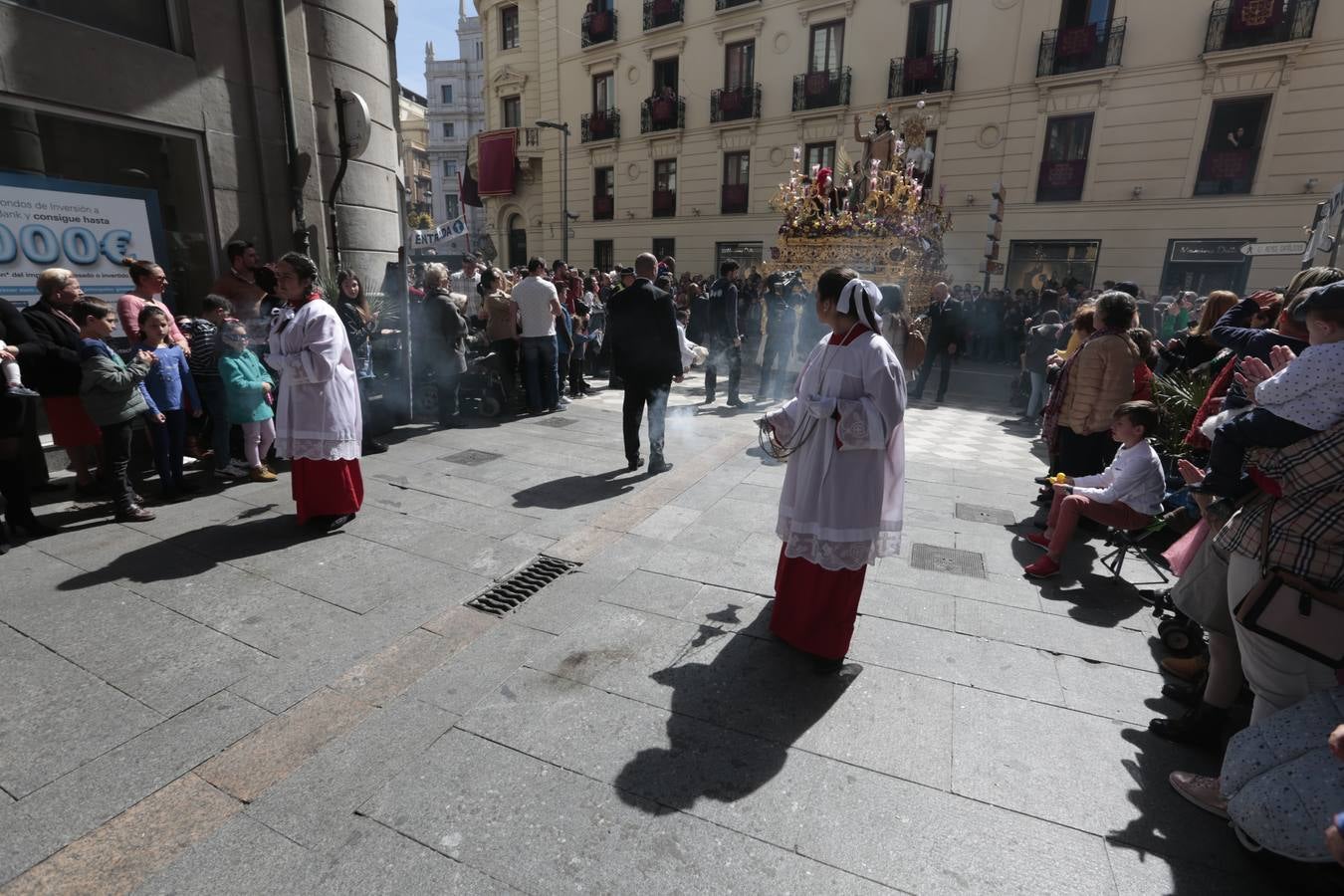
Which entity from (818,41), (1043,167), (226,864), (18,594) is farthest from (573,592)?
(818,41)

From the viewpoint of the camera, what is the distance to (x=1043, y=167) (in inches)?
709

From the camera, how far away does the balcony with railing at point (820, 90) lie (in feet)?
67.4

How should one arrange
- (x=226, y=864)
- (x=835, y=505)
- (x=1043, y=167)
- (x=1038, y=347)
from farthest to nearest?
(x=1043, y=167)
(x=1038, y=347)
(x=835, y=505)
(x=226, y=864)

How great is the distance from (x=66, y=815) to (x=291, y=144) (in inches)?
291

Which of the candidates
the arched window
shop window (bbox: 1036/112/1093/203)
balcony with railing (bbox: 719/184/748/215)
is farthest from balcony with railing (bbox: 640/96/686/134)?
shop window (bbox: 1036/112/1093/203)

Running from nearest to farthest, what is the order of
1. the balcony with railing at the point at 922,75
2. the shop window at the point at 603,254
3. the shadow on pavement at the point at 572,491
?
the shadow on pavement at the point at 572,491, the balcony with railing at the point at 922,75, the shop window at the point at 603,254

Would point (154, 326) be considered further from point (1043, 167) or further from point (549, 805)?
point (1043, 167)

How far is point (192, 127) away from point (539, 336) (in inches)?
155

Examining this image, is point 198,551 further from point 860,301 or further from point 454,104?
point 454,104

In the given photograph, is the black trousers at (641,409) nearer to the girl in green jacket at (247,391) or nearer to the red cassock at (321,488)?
the red cassock at (321,488)

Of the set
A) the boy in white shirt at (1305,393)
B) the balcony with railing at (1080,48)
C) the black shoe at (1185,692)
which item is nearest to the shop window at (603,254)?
the balcony with railing at (1080,48)

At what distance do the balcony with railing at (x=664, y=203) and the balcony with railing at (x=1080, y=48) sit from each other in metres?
12.0

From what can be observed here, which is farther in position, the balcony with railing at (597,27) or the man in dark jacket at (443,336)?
the balcony with railing at (597,27)

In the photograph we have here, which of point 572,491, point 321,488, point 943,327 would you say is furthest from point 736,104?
point 321,488
